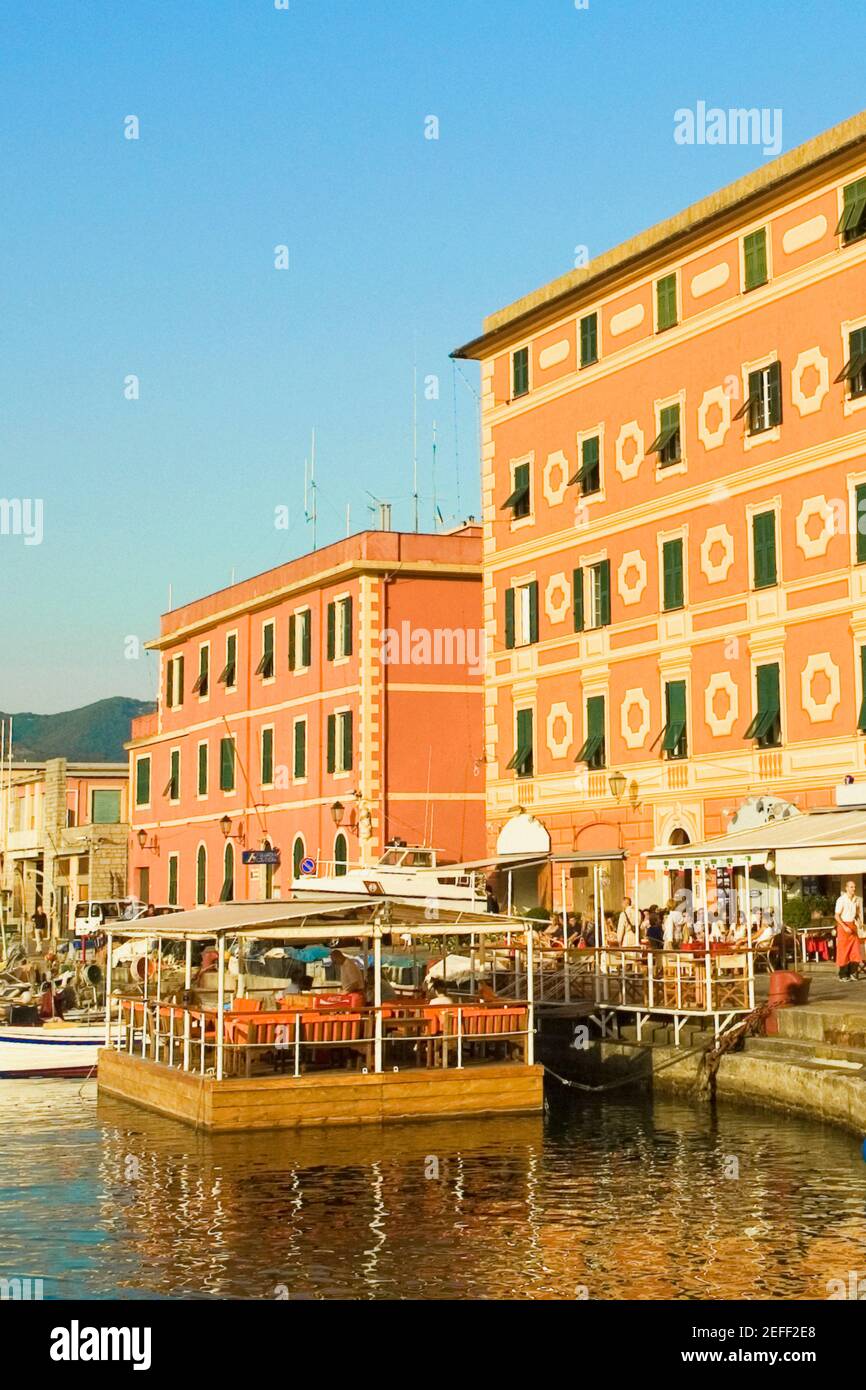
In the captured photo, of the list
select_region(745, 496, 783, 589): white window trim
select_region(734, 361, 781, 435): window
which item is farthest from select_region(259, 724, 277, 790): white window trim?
select_region(734, 361, 781, 435): window

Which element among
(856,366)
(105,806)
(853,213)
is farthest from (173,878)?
(853,213)

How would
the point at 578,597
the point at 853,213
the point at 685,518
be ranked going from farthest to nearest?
the point at 578,597 < the point at 685,518 < the point at 853,213

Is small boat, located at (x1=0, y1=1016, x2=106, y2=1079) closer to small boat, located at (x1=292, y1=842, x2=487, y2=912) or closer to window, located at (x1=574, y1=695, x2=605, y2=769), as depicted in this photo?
small boat, located at (x1=292, y1=842, x2=487, y2=912)

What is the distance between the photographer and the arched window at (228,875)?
58094 millimetres

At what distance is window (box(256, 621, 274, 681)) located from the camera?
56.8 meters

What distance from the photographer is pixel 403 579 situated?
51.0 m

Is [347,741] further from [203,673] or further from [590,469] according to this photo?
[203,673]

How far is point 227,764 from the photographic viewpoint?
5953cm

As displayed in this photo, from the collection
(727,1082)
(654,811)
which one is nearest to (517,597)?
(654,811)

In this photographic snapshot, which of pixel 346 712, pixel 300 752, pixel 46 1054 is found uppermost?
pixel 346 712

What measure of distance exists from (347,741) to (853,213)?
72.9ft

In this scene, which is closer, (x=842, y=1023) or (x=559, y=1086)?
(x=842, y=1023)
